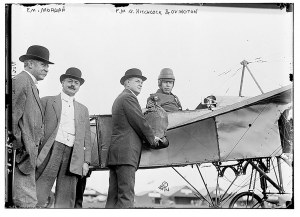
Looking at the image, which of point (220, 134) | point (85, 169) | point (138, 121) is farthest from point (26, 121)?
point (220, 134)

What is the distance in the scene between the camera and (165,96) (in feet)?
25.3

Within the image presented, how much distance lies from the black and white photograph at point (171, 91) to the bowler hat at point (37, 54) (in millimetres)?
17

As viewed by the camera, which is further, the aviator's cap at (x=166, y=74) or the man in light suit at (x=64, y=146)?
the aviator's cap at (x=166, y=74)

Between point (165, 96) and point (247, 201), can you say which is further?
point (165, 96)

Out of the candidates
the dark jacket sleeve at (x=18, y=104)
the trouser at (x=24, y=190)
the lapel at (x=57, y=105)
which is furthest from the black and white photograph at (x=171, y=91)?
the trouser at (x=24, y=190)

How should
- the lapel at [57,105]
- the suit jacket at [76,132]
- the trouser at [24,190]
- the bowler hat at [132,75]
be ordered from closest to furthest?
the trouser at [24,190], the suit jacket at [76,132], the lapel at [57,105], the bowler hat at [132,75]

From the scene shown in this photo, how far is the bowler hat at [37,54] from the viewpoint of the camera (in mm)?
7559

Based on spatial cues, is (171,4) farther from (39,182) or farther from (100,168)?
(39,182)

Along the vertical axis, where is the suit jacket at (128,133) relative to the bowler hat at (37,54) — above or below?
below

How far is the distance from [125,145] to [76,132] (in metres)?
0.57

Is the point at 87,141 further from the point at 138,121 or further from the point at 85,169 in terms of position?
the point at 138,121

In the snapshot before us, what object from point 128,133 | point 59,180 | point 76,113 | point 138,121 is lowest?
point 59,180

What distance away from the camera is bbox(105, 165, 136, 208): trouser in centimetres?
738

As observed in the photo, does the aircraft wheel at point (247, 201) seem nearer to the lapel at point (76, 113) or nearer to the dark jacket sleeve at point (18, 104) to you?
the lapel at point (76, 113)
